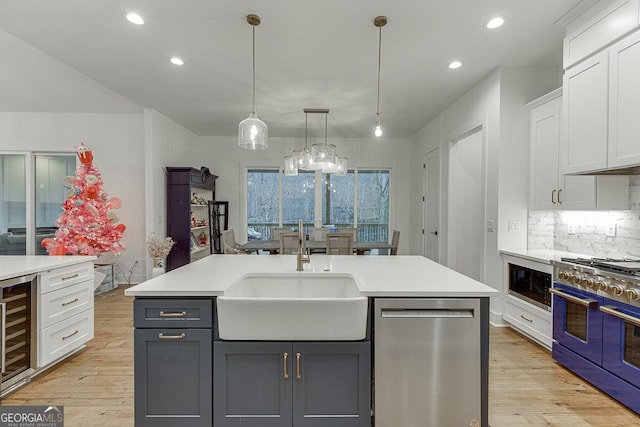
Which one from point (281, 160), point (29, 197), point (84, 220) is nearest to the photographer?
point (84, 220)

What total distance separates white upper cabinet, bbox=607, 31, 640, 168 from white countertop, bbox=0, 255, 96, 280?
13.6ft

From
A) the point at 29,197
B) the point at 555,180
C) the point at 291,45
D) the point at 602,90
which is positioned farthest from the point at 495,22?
the point at 29,197

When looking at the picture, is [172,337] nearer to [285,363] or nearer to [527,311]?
[285,363]

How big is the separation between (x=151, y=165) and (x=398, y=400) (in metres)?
4.71

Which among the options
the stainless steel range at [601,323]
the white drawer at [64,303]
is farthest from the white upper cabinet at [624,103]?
the white drawer at [64,303]

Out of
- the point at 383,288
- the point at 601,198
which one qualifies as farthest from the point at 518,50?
the point at 383,288

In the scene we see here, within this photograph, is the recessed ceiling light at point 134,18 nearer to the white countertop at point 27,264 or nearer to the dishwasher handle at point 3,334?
the white countertop at point 27,264

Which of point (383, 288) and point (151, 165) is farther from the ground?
point (151, 165)

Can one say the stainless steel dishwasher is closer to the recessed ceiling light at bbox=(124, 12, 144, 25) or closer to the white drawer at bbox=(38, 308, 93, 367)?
the white drawer at bbox=(38, 308, 93, 367)

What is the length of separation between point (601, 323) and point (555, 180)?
1349 millimetres

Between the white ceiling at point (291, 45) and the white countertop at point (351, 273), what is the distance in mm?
1958

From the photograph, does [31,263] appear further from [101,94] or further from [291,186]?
[291,186]

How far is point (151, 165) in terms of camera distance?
4754 millimetres

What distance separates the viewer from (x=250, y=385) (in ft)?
5.12
